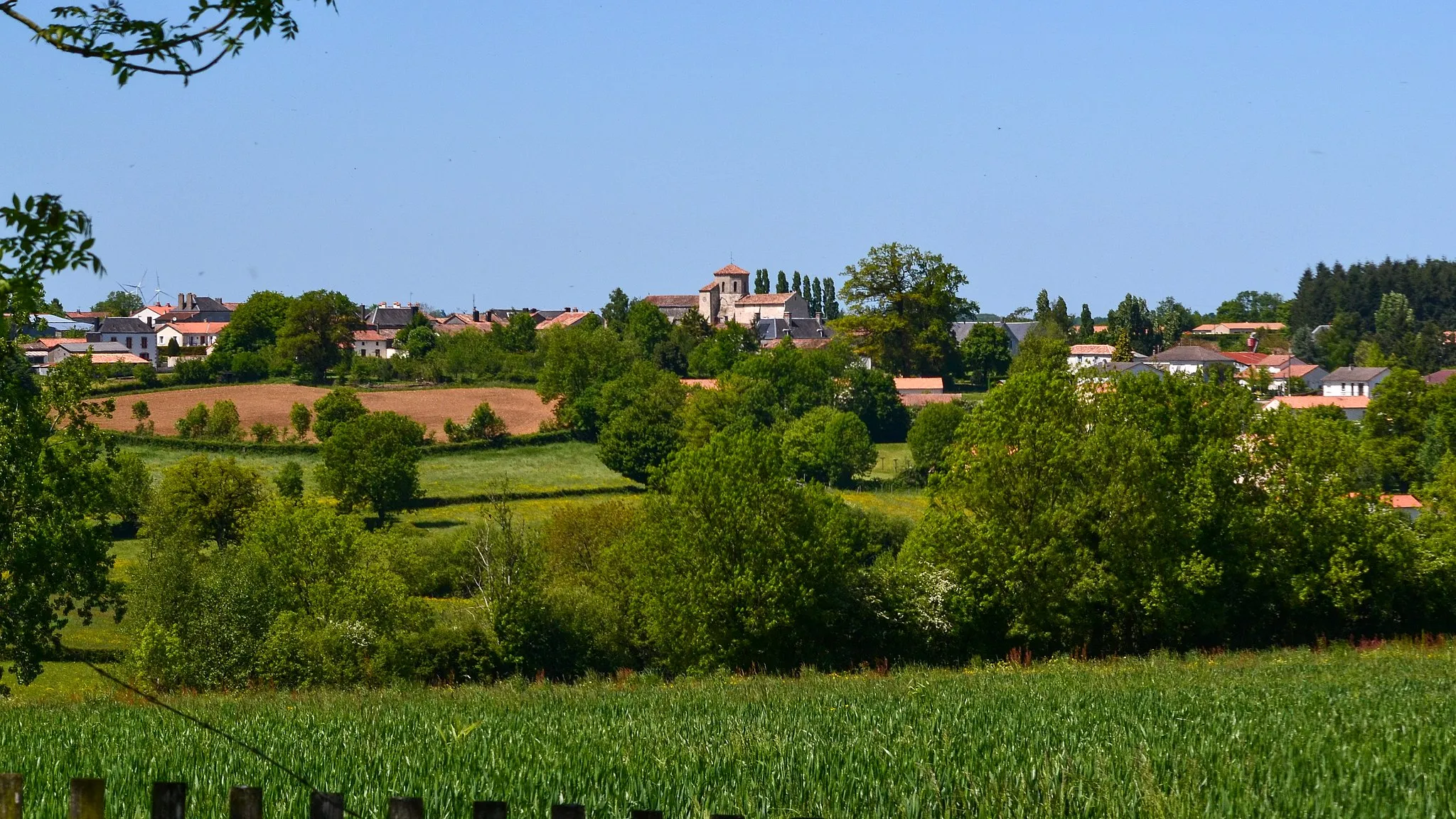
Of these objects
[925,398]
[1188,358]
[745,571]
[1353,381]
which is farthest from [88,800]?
[1188,358]

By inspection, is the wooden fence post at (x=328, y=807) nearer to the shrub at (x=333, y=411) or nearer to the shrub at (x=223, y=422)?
the shrub at (x=333, y=411)

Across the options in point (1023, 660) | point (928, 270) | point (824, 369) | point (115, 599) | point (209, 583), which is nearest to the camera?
point (115, 599)

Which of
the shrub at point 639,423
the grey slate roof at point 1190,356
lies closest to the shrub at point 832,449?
the shrub at point 639,423

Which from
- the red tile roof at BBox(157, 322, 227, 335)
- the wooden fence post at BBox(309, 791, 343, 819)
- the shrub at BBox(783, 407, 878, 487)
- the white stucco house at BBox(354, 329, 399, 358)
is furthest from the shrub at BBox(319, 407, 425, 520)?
the red tile roof at BBox(157, 322, 227, 335)

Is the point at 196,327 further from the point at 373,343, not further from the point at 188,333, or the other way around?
the point at 373,343

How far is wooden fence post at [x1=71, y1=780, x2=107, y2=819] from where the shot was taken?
5008 millimetres

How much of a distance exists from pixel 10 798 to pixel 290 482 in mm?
75108

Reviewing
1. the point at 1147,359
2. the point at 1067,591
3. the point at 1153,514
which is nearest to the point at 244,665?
the point at 1067,591

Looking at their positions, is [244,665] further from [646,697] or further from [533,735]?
[533,735]

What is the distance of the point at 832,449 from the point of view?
312ft

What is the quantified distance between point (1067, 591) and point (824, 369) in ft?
282

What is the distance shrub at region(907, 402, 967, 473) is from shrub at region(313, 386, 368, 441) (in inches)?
1558

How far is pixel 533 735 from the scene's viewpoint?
1374 cm

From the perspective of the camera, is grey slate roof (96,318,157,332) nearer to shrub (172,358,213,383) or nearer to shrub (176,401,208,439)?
shrub (172,358,213,383)
